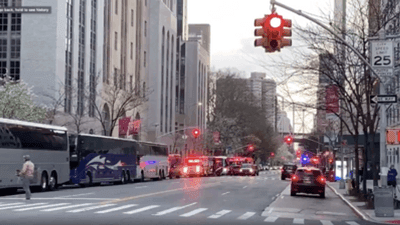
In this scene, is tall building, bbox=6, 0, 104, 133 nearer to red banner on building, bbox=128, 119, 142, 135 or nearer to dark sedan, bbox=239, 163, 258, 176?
red banner on building, bbox=128, 119, 142, 135

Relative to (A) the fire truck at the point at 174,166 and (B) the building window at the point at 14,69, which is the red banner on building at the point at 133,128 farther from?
(B) the building window at the point at 14,69

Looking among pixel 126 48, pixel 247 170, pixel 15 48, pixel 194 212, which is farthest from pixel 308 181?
pixel 126 48

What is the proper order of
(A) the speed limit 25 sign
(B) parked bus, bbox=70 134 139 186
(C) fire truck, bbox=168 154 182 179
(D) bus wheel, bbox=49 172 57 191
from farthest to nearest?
(C) fire truck, bbox=168 154 182 179 → (B) parked bus, bbox=70 134 139 186 → (D) bus wheel, bbox=49 172 57 191 → (A) the speed limit 25 sign

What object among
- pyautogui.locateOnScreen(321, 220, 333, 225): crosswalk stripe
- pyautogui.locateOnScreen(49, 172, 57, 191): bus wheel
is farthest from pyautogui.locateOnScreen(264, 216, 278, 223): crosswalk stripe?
pyautogui.locateOnScreen(49, 172, 57, 191): bus wheel

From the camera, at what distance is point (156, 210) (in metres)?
22.6

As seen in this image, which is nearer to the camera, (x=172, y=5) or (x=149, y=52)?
(x=149, y=52)

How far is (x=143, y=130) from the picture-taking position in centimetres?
9394

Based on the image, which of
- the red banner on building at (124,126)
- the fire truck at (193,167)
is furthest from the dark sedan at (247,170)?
the red banner on building at (124,126)

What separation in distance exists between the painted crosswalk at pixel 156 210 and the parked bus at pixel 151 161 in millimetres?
31777

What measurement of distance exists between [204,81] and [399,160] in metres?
87.8

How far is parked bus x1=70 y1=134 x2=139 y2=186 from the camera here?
41.7 metres

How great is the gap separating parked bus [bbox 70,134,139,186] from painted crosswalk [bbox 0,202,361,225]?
1668 centimetres

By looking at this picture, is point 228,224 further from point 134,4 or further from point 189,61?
point 189,61

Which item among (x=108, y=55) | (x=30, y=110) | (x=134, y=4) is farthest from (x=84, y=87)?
(x=134, y=4)
